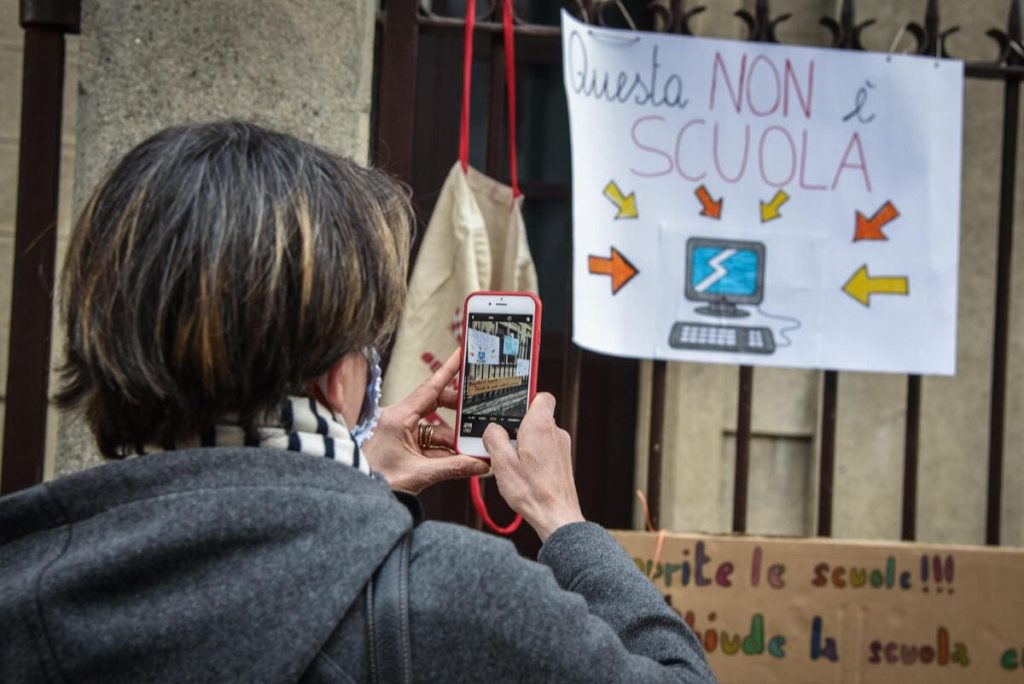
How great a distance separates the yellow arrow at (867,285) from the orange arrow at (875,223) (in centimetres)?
7

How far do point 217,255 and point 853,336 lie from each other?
201cm

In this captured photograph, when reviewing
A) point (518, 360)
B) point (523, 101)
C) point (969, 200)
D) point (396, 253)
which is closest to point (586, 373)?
point (523, 101)

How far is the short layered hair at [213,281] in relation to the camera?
1015mm

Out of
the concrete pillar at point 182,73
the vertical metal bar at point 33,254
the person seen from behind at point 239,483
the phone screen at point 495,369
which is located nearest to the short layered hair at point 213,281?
the person seen from behind at point 239,483

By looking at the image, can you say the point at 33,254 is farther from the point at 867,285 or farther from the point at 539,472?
the point at 867,285

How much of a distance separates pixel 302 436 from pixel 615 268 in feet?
5.34

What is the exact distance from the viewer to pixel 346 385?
1137 millimetres

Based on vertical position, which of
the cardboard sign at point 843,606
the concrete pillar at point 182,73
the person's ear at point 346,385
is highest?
the concrete pillar at point 182,73

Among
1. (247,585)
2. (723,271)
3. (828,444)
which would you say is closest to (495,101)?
(723,271)

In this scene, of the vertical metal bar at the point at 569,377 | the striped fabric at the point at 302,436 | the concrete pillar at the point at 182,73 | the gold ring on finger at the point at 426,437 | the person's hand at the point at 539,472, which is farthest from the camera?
the vertical metal bar at the point at 569,377

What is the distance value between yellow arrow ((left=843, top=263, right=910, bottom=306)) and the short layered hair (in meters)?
1.86

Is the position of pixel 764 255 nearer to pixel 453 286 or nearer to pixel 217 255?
pixel 453 286

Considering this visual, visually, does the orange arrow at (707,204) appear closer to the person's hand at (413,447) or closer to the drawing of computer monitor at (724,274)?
the drawing of computer monitor at (724,274)

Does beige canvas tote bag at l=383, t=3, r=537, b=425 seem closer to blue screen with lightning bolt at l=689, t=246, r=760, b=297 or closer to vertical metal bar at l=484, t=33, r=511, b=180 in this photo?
vertical metal bar at l=484, t=33, r=511, b=180
